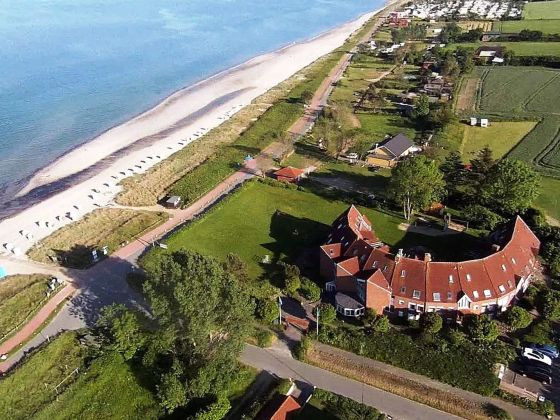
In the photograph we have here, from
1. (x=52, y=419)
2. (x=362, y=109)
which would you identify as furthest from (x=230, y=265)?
(x=362, y=109)

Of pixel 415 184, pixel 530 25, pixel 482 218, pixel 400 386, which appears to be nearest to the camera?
pixel 400 386

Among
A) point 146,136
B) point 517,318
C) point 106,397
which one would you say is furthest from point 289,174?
point 106,397

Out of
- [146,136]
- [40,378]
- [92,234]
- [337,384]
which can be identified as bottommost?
[146,136]

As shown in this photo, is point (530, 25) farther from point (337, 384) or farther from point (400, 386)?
point (337, 384)

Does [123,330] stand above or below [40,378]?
above

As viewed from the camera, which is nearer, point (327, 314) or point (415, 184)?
point (327, 314)

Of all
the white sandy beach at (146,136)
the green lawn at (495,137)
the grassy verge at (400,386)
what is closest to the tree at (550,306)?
the grassy verge at (400,386)
